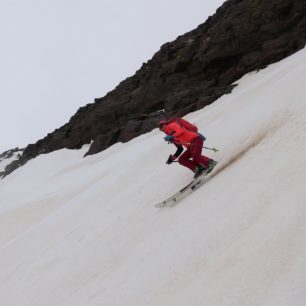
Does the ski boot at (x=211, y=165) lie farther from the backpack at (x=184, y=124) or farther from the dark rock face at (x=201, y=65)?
the dark rock face at (x=201, y=65)

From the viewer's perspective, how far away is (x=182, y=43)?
131 feet

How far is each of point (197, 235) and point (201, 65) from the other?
3091 cm

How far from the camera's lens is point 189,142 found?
1119 centimetres

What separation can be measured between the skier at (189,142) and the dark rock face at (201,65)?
18580 millimetres

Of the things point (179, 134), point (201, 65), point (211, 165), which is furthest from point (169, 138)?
point (201, 65)

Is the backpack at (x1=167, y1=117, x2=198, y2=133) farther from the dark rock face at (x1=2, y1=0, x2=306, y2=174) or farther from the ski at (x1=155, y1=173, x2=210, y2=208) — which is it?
the dark rock face at (x1=2, y1=0, x2=306, y2=174)

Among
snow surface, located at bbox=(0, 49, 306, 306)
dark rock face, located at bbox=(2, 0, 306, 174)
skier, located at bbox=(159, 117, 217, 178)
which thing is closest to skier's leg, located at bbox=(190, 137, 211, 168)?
skier, located at bbox=(159, 117, 217, 178)

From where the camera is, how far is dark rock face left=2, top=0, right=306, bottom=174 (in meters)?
32.3

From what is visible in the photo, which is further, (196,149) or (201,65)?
(201,65)

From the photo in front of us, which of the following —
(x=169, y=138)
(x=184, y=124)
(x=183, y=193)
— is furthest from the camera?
(x=184, y=124)

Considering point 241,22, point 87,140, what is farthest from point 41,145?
point 241,22

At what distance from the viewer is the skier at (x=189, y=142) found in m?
11.2

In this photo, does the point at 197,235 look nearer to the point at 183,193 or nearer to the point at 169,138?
the point at 183,193

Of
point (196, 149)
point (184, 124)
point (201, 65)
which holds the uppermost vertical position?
point (201, 65)
